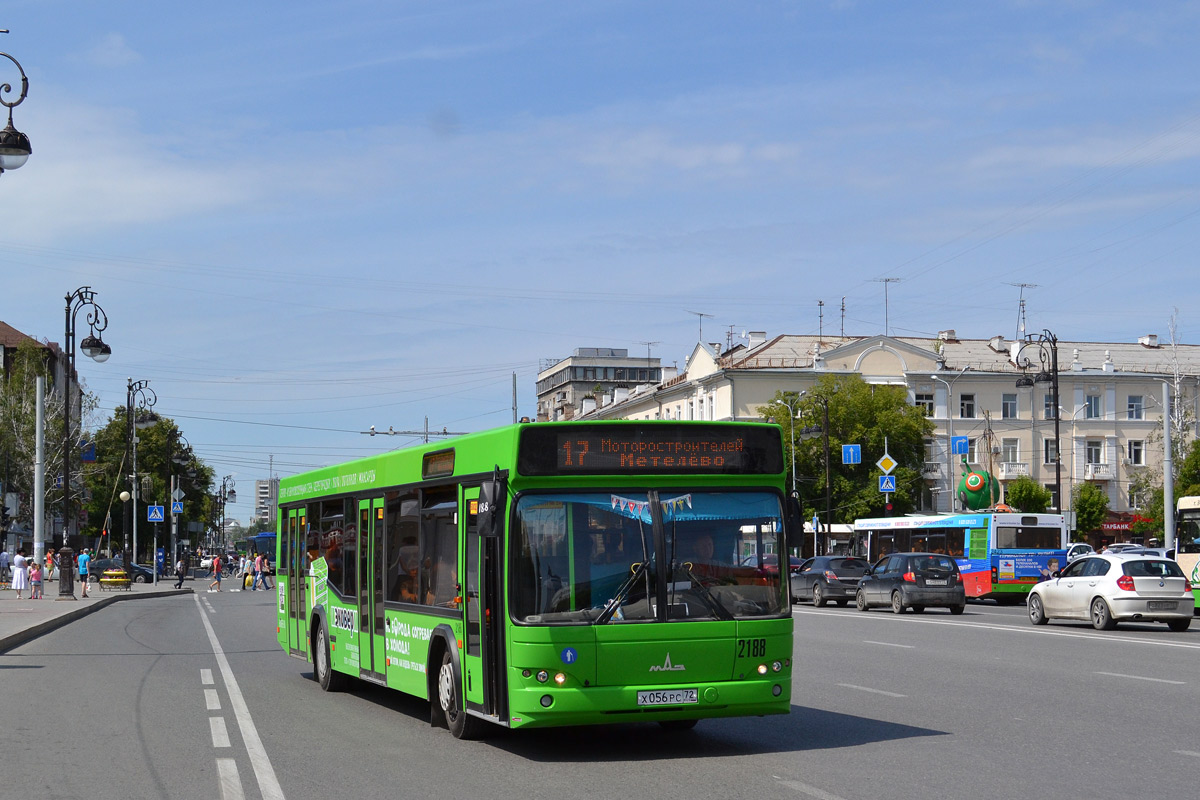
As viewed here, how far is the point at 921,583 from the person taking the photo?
35.2 metres

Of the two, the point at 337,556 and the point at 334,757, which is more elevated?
the point at 337,556

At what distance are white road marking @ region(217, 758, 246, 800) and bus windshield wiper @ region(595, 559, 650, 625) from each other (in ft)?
8.79

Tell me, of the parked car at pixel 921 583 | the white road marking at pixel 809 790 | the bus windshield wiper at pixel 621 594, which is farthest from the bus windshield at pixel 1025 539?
the white road marking at pixel 809 790

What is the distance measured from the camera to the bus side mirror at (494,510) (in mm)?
10258

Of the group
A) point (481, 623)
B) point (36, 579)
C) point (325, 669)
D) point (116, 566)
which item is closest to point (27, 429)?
point (116, 566)

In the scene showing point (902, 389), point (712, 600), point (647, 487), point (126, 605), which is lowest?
point (126, 605)

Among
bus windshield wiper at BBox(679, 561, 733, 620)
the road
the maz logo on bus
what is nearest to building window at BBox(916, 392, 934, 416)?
the road

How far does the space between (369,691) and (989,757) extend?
7669 mm

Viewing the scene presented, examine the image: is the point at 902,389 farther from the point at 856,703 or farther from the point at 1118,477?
the point at 856,703

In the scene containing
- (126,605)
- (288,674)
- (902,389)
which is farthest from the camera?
(902,389)

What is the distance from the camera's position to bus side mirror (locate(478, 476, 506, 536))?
10.3 m

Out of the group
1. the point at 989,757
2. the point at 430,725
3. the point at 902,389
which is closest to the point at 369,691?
the point at 430,725

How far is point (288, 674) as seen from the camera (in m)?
18.0

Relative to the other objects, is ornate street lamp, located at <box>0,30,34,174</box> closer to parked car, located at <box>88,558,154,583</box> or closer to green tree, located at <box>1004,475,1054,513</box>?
parked car, located at <box>88,558,154,583</box>
